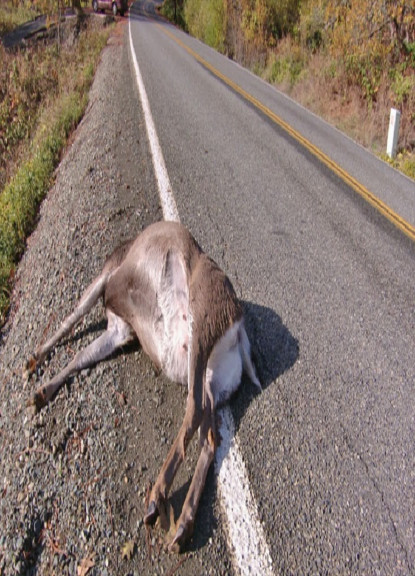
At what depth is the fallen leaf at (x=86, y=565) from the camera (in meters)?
2.52

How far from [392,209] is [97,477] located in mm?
5993

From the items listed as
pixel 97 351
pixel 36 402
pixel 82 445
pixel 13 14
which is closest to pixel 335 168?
pixel 97 351

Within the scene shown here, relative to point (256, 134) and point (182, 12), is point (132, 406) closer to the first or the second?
point (256, 134)

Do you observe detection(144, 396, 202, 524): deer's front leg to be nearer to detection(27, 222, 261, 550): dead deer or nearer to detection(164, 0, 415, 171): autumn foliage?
detection(27, 222, 261, 550): dead deer

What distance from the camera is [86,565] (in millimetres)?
2545

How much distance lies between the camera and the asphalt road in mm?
2832

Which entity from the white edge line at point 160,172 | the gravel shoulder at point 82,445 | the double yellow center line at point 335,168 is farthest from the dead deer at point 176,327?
the double yellow center line at point 335,168

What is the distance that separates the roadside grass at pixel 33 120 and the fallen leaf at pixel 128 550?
3056 millimetres

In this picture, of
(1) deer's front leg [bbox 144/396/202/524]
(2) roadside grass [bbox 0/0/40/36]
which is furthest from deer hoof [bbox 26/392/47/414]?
(2) roadside grass [bbox 0/0/40/36]

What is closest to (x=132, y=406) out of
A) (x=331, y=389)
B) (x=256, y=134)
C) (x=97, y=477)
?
(x=97, y=477)

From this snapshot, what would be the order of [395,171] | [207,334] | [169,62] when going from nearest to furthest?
[207,334], [395,171], [169,62]

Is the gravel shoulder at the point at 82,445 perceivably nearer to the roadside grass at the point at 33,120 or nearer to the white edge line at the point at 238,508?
the white edge line at the point at 238,508

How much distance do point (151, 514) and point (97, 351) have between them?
1.32 m

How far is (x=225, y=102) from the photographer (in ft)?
40.1
